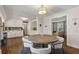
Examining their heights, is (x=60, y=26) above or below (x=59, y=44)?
above

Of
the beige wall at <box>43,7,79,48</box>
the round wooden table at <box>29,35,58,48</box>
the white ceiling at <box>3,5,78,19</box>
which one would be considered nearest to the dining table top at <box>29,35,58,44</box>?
the round wooden table at <box>29,35,58,48</box>

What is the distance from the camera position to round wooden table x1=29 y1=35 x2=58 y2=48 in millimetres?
1530

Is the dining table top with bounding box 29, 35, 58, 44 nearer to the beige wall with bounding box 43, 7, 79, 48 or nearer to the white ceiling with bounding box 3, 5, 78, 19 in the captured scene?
the beige wall with bounding box 43, 7, 79, 48

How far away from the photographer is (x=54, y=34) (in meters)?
1.51

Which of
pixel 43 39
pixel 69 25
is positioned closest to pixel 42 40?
pixel 43 39

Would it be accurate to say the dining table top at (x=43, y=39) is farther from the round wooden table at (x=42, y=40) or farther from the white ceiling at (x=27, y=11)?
the white ceiling at (x=27, y=11)

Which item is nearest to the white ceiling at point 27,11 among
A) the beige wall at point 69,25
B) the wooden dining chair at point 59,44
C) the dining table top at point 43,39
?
the beige wall at point 69,25

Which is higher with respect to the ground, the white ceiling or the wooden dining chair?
the white ceiling

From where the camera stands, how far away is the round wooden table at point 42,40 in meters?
1.53

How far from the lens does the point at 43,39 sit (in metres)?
1.66

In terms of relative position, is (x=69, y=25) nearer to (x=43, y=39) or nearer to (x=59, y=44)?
(x=59, y=44)

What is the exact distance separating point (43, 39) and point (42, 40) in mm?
46
